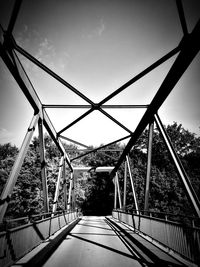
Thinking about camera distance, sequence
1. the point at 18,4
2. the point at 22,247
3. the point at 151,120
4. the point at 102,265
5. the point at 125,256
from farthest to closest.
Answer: the point at 151,120 → the point at 125,256 → the point at 22,247 → the point at 102,265 → the point at 18,4

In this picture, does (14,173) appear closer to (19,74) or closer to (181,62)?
(19,74)

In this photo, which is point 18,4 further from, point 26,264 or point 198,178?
point 198,178

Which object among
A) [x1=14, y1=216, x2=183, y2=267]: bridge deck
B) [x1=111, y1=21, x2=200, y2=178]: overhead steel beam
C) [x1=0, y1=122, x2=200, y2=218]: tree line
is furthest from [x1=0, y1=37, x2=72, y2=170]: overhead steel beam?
[x1=0, y1=122, x2=200, y2=218]: tree line

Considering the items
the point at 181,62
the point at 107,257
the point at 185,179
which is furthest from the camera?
the point at 185,179

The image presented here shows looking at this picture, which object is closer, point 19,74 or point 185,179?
point 185,179

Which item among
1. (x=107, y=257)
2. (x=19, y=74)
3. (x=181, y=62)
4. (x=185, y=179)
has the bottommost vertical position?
(x=107, y=257)

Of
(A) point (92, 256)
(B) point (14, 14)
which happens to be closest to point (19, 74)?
(B) point (14, 14)

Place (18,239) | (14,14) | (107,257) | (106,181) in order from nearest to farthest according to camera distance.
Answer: (14,14)
(18,239)
(107,257)
(106,181)

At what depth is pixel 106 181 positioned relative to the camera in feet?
127

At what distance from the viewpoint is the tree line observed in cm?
2586

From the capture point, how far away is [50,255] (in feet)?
17.2

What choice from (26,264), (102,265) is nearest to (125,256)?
(102,265)

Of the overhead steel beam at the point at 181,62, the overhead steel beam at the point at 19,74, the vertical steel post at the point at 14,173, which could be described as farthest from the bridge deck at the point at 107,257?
the overhead steel beam at the point at 19,74

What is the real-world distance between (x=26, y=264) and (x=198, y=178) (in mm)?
33440
